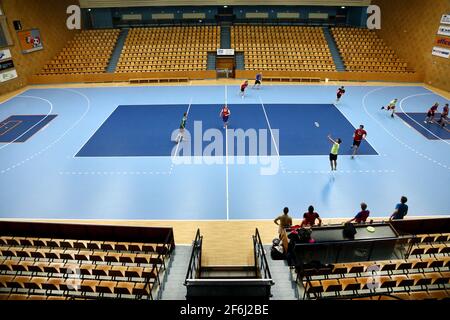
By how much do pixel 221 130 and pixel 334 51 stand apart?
19350 mm

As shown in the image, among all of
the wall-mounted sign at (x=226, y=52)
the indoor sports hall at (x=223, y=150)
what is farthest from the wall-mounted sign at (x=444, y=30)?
the wall-mounted sign at (x=226, y=52)

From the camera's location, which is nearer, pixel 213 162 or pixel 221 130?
pixel 213 162

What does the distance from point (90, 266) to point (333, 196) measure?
29.3 feet

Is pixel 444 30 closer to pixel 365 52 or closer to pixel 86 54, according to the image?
pixel 365 52

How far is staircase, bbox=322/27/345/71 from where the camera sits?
2908 centimetres

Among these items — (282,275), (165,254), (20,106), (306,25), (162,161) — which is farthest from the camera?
(306,25)

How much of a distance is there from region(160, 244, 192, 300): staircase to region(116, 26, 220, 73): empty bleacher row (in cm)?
2251

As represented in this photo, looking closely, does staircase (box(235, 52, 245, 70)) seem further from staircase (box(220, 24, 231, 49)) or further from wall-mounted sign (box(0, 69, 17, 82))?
wall-mounted sign (box(0, 69, 17, 82))

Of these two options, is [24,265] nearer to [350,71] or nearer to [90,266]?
[90,266]

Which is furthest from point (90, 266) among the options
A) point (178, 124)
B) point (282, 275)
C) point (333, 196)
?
point (178, 124)

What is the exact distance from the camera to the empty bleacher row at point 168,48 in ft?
95.8

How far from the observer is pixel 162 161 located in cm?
1480

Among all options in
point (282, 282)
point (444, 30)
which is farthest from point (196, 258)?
point (444, 30)

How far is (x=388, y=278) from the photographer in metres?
7.52
